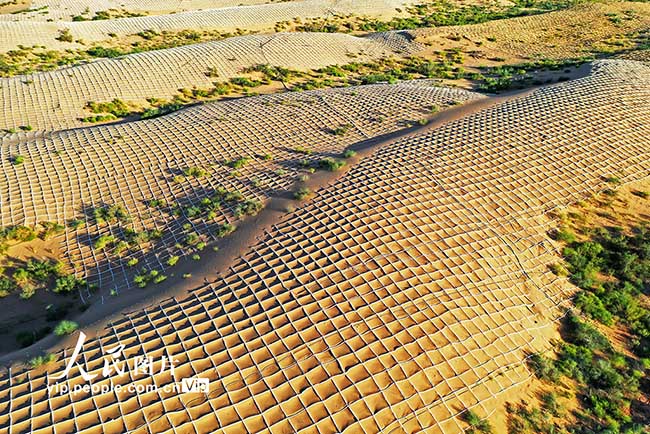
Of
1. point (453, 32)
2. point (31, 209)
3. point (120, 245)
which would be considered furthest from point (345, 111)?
point (453, 32)

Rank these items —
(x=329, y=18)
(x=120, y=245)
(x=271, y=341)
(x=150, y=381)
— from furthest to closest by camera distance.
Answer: (x=329, y=18) < (x=120, y=245) < (x=271, y=341) < (x=150, y=381)

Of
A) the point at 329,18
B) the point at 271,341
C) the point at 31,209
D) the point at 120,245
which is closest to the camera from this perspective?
the point at 271,341

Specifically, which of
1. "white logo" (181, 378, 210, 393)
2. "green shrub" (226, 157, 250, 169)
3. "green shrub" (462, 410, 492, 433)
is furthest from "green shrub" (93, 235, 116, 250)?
"green shrub" (462, 410, 492, 433)

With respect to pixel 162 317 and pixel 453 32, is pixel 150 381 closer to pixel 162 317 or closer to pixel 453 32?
pixel 162 317

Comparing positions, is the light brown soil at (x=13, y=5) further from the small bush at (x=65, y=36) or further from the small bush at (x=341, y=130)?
the small bush at (x=341, y=130)

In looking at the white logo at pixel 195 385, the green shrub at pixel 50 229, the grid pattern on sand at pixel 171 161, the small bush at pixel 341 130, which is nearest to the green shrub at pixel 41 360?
the grid pattern on sand at pixel 171 161

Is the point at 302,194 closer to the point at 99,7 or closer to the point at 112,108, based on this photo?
the point at 112,108

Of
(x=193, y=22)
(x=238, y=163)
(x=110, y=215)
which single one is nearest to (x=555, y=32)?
(x=193, y=22)
